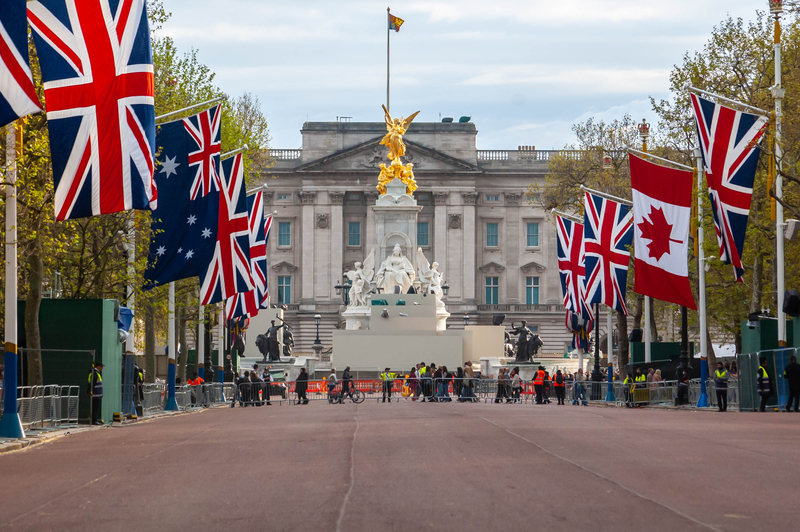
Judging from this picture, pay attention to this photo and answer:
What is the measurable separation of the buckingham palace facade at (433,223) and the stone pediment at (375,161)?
9 cm

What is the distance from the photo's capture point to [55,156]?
18.5 metres

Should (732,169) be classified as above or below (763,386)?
above

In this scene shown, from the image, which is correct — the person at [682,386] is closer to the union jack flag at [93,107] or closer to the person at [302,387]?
the person at [302,387]

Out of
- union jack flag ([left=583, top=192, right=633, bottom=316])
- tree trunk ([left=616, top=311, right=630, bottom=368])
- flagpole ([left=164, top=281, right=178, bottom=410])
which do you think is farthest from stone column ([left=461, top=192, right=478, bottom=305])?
flagpole ([left=164, top=281, right=178, bottom=410])

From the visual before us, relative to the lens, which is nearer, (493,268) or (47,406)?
(47,406)

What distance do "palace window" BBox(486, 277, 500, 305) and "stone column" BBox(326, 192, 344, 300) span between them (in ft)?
44.4

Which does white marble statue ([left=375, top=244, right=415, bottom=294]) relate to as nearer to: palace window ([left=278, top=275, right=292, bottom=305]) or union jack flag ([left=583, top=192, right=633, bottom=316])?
union jack flag ([left=583, top=192, right=633, bottom=316])

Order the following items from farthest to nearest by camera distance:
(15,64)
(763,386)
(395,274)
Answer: (395,274)
(763,386)
(15,64)

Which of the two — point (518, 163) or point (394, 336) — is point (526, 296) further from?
point (394, 336)

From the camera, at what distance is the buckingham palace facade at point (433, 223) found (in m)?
106

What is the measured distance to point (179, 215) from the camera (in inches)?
1102

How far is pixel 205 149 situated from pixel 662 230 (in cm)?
1179

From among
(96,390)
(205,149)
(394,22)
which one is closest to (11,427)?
(96,390)

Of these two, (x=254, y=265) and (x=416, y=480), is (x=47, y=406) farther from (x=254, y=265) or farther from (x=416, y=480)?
(x=254, y=265)
